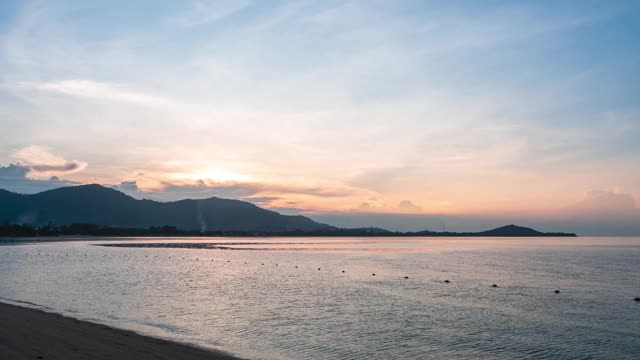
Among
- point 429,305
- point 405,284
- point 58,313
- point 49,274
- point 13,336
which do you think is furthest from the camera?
point 49,274

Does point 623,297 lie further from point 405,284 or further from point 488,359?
point 488,359

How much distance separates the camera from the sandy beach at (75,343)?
17.3 meters

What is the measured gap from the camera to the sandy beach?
56.7 ft

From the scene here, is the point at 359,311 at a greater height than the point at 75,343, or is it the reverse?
the point at 75,343

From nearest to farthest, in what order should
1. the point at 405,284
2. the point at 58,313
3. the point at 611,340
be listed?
the point at 611,340, the point at 58,313, the point at 405,284

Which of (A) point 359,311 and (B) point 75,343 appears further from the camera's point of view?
(A) point 359,311

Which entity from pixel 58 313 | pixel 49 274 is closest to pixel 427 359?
pixel 58 313

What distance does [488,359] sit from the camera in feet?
71.9

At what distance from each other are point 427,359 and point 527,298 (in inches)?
904

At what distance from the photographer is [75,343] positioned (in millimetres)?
19297

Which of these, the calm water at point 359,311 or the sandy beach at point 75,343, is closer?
the sandy beach at point 75,343

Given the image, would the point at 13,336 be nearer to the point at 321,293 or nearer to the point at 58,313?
the point at 58,313

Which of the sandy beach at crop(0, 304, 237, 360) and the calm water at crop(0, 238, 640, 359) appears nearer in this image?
the sandy beach at crop(0, 304, 237, 360)

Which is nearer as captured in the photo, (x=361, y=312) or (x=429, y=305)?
(x=361, y=312)
